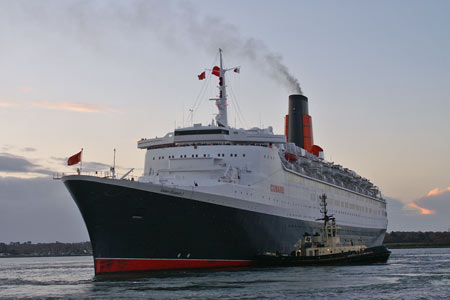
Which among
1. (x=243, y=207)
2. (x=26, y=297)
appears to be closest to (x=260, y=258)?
(x=243, y=207)

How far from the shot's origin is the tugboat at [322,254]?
127 ft

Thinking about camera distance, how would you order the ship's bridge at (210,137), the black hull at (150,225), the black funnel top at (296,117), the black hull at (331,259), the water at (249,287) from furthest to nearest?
1. the black funnel top at (296,117)
2. the ship's bridge at (210,137)
3. the black hull at (331,259)
4. the black hull at (150,225)
5. the water at (249,287)

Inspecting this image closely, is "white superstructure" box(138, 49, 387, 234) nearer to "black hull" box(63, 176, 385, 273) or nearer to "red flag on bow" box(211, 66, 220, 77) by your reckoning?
"red flag on bow" box(211, 66, 220, 77)

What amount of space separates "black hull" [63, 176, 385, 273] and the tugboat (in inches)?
200

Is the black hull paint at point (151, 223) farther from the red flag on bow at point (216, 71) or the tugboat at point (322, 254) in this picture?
the red flag on bow at point (216, 71)

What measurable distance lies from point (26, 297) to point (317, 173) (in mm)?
32128

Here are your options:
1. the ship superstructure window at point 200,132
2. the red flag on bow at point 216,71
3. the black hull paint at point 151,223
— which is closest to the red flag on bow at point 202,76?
the red flag on bow at point 216,71

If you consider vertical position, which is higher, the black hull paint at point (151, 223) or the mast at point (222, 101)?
the mast at point (222, 101)

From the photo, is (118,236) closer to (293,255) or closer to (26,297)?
(26,297)

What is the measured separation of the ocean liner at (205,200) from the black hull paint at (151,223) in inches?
2.3

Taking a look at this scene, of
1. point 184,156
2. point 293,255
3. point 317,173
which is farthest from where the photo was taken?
point 317,173

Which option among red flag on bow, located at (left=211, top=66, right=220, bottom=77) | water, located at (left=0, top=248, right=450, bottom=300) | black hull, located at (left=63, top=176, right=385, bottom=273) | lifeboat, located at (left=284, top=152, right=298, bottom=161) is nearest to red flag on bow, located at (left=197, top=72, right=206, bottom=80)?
red flag on bow, located at (left=211, top=66, right=220, bottom=77)

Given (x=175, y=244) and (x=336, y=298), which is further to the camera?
(x=175, y=244)

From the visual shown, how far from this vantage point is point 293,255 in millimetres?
41219
